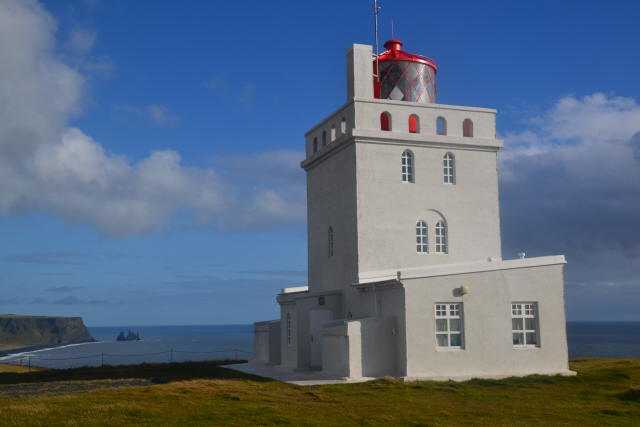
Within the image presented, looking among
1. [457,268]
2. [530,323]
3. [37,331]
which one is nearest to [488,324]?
[530,323]

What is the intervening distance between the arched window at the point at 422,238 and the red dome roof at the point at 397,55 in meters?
5.94

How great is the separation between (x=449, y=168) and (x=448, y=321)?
21.6 ft

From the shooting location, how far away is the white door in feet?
78.2

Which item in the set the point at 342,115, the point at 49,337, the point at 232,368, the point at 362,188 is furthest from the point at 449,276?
the point at 49,337

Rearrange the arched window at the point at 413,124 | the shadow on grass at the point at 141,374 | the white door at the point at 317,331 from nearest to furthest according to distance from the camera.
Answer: the shadow on grass at the point at 141,374, the white door at the point at 317,331, the arched window at the point at 413,124

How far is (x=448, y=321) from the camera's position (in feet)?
67.4

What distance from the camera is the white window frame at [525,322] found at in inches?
843

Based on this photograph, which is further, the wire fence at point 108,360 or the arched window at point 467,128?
the wire fence at point 108,360

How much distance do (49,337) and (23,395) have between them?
17677 cm

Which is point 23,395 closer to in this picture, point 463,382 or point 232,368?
point 232,368

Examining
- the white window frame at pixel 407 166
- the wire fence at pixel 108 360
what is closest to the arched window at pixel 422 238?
the white window frame at pixel 407 166

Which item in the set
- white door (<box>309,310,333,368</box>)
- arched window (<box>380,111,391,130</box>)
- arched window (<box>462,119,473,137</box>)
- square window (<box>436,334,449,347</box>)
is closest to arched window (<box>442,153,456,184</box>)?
arched window (<box>462,119,473,137</box>)

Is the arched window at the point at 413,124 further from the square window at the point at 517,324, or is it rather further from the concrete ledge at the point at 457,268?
the square window at the point at 517,324

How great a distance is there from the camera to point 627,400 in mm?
16719
